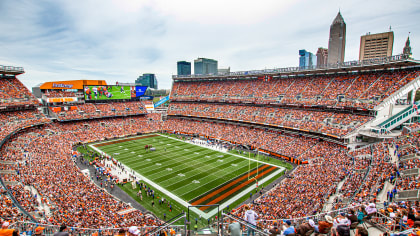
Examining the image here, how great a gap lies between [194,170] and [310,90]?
91.3ft

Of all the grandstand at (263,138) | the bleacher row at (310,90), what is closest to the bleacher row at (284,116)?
the grandstand at (263,138)

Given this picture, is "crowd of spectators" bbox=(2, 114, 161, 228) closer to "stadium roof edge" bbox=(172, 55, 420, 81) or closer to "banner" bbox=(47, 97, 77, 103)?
"banner" bbox=(47, 97, 77, 103)

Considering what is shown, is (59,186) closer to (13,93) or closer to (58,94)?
(13,93)

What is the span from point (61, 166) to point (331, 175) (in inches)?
1186

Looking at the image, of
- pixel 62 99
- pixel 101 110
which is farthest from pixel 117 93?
pixel 62 99

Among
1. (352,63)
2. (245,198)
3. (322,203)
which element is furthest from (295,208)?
(352,63)

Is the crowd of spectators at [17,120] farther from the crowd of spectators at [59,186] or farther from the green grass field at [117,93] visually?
the green grass field at [117,93]

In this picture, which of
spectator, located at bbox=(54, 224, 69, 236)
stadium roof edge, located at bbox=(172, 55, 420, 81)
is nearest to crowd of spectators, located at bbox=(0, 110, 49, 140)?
spectator, located at bbox=(54, 224, 69, 236)

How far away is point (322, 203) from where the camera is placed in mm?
17859

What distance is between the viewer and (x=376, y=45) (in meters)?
160

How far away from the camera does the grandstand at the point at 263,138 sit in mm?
15305

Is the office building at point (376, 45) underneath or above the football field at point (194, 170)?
above

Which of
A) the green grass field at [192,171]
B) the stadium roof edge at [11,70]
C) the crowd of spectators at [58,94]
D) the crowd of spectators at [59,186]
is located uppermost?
the stadium roof edge at [11,70]

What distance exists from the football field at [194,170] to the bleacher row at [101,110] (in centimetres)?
1228
